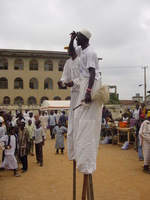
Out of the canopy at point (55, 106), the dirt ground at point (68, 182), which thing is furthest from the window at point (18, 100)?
the dirt ground at point (68, 182)

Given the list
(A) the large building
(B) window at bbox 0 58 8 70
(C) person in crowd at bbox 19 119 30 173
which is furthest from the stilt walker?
(B) window at bbox 0 58 8 70

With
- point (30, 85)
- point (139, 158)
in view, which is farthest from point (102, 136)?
point (30, 85)

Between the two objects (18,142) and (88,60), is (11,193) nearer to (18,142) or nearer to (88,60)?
(18,142)

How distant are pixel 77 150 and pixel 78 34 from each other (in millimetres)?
1386

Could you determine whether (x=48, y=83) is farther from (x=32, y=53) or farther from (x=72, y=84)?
(x=72, y=84)

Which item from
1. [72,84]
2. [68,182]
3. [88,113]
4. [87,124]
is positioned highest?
[72,84]

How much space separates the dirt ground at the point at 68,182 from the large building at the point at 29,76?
28.5 meters

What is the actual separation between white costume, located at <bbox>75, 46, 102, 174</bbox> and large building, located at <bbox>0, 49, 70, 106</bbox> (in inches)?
1321

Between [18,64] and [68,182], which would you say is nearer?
[68,182]

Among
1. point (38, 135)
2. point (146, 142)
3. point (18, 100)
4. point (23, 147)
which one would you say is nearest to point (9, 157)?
point (23, 147)

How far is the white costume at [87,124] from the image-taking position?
2848 millimetres

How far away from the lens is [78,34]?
317 cm

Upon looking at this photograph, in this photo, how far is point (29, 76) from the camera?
36938 millimetres

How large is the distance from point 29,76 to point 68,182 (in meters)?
31.9
